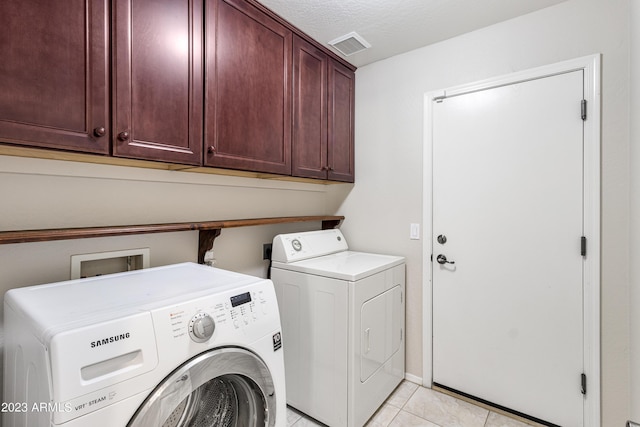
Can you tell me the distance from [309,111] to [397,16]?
0.75m

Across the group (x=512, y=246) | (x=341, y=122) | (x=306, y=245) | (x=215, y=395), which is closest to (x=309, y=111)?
(x=341, y=122)

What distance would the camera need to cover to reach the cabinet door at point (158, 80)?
1204 millimetres

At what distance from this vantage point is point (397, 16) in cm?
185

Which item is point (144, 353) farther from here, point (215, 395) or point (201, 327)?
point (215, 395)

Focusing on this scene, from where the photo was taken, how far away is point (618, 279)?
1.62 metres

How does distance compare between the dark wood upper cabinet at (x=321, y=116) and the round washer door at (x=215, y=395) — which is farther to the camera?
the dark wood upper cabinet at (x=321, y=116)

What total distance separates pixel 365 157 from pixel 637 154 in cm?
199

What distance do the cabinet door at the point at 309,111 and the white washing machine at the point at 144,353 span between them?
3.25ft

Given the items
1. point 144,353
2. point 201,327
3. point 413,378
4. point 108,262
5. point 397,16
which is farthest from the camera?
point 413,378

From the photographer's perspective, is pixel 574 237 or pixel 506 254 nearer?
pixel 574 237

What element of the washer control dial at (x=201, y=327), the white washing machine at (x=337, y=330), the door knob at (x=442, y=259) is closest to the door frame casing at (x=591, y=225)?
the door knob at (x=442, y=259)

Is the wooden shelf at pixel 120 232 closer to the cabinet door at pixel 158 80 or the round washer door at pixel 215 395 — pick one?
the cabinet door at pixel 158 80

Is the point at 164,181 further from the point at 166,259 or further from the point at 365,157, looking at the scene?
the point at 365,157

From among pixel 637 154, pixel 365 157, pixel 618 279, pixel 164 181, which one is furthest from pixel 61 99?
pixel 618 279
